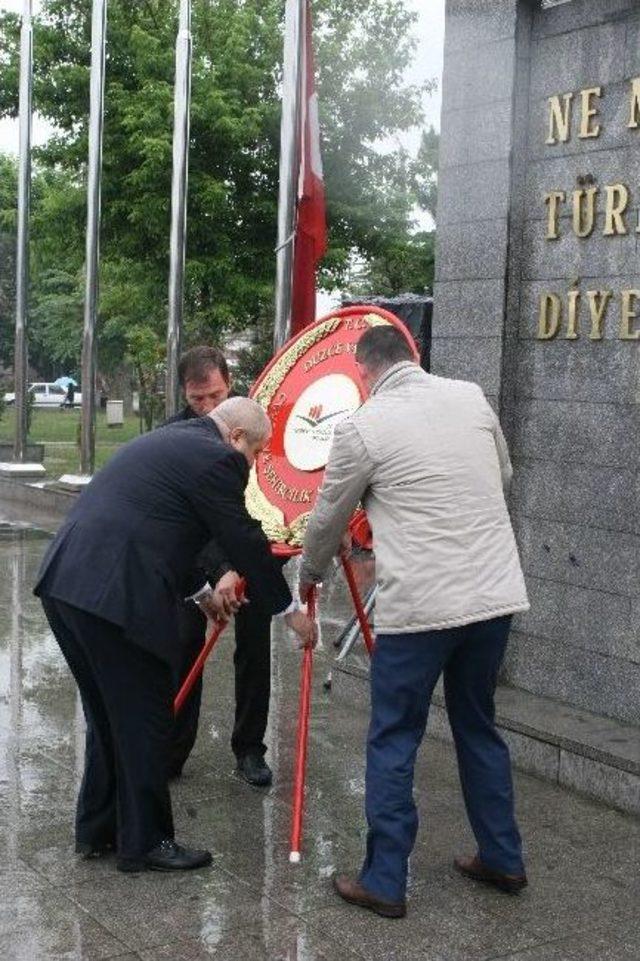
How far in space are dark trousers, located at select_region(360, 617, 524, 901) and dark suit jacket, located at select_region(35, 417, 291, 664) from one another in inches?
25.2

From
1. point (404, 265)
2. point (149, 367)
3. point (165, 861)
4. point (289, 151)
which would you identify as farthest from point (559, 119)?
point (149, 367)

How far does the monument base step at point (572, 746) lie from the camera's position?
5520 mm

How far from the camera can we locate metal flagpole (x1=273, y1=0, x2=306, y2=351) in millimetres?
12250

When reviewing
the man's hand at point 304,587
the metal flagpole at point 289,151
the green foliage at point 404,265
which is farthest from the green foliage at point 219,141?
the man's hand at point 304,587

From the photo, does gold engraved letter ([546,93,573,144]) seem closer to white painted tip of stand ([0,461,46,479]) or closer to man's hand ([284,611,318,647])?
man's hand ([284,611,318,647])

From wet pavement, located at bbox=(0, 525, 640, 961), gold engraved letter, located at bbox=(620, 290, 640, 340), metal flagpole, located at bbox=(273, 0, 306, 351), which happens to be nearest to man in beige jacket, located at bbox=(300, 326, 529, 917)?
wet pavement, located at bbox=(0, 525, 640, 961)

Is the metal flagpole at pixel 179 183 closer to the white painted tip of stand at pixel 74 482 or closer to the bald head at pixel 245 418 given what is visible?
the white painted tip of stand at pixel 74 482

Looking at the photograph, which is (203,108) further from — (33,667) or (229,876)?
(229,876)

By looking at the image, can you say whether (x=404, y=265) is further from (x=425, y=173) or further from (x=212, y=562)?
(x=212, y=562)

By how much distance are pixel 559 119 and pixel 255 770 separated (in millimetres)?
3381

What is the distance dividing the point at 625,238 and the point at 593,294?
1.01ft

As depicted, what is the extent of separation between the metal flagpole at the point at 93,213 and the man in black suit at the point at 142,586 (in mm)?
11445

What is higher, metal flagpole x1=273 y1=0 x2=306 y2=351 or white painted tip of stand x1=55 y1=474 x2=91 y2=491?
metal flagpole x1=273 y1=0 x2=306 y2=351

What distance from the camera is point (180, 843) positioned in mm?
5004
